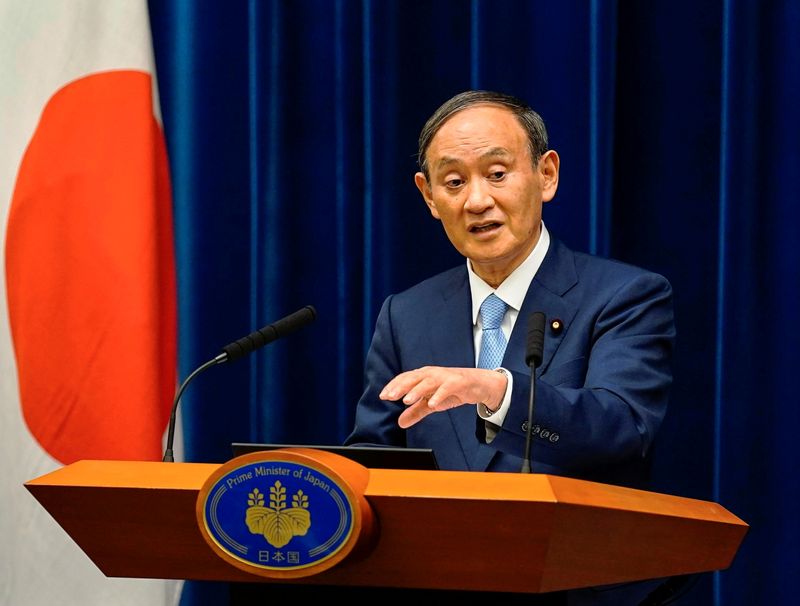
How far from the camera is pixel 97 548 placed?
4.60ft

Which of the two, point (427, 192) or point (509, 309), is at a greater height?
point (427, 192)

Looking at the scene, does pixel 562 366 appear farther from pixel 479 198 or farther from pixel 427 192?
pixel 427 192

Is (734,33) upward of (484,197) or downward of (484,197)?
upward

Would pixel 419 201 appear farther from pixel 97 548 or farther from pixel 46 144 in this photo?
pixel 97 548

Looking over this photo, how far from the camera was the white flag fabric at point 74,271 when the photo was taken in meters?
2.64

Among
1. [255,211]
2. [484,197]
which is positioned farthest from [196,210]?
[484,197]

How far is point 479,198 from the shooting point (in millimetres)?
2230

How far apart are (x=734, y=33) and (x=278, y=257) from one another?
1.25 metres

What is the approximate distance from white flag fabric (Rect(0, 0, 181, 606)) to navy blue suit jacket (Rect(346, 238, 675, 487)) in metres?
0.67

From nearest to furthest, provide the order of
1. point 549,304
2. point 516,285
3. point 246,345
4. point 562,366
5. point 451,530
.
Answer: point 451,530
point 246,345
point 562,366
point 549,304
point 516,285

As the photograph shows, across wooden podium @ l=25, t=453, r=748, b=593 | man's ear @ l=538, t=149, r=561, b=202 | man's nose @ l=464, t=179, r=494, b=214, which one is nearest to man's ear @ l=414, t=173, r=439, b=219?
man's nose @ l=464, t=179, r=494, b=214

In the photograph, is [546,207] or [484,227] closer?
[484,227]

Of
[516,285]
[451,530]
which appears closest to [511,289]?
[516,285]

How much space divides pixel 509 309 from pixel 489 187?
10.1 inches
